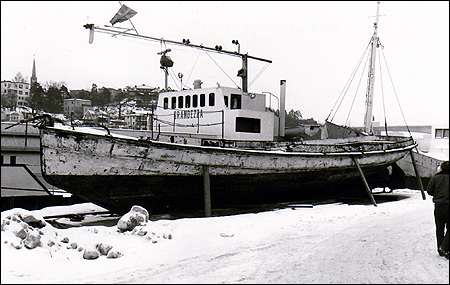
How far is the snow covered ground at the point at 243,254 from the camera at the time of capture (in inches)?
145

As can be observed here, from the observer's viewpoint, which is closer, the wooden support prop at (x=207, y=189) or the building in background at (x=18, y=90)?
the wooden support prop at (x=207, y=189)

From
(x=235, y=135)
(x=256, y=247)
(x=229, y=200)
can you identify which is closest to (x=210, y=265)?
(x=256, y=247)

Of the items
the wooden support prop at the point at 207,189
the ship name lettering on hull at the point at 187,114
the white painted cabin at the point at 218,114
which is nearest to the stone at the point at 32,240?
the wooden support prop at the point at 207,189

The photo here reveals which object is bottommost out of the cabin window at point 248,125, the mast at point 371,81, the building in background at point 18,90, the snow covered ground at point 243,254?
the snow covered ground at point 243,254

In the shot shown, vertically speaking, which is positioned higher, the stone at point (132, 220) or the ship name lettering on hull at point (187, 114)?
the ship name lettering on hull at point (187, 114)

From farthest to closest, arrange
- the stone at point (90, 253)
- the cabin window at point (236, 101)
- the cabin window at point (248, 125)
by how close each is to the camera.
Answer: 1. the cabin window at point (236, 101)
2. the cabin window at point (248, 125)
3. the stone at point (90, 253)

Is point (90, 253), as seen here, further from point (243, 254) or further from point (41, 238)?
point (243, 254)

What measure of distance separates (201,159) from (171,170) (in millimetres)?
701

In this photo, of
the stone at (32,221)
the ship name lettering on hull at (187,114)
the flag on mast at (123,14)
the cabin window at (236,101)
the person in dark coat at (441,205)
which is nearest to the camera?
the person in dark coat at (441,205)

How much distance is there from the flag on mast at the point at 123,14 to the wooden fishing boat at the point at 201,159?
329 mm

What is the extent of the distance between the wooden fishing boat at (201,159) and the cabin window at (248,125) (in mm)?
33

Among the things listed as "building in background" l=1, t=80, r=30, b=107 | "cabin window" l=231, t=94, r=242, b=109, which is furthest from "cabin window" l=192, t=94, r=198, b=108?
"building in background" l=1, t=80, r=30, b=107

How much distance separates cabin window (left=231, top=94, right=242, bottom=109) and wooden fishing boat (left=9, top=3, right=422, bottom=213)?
3cm

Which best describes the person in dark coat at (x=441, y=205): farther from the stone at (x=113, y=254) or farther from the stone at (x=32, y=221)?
the stone at (x=32, y=221)
